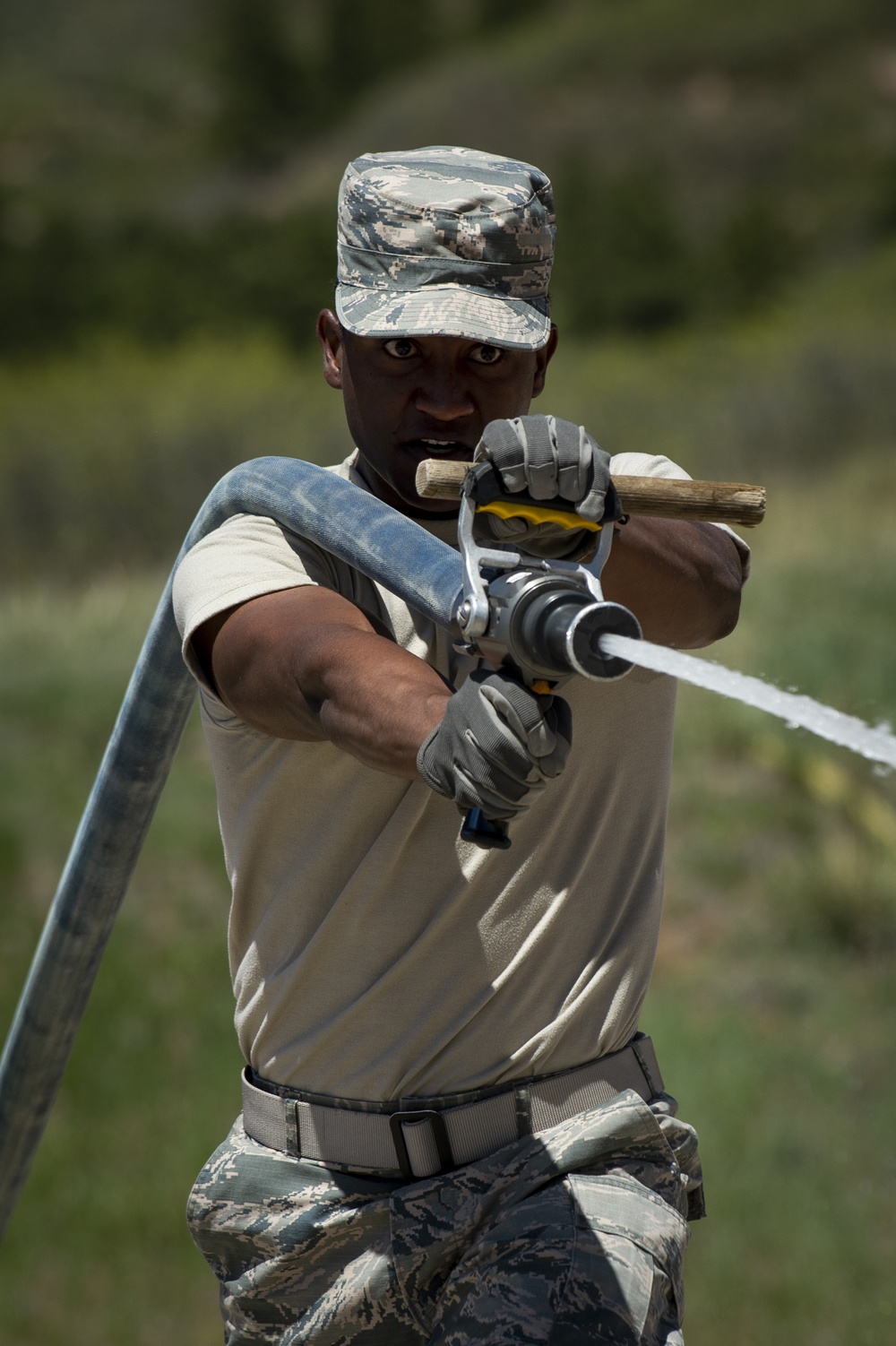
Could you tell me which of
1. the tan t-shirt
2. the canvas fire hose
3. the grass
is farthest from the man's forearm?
the grass

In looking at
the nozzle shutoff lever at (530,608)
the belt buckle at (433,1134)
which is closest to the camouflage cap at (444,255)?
the nozzle shutoff lever at (530,608)

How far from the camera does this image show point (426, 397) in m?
2.63

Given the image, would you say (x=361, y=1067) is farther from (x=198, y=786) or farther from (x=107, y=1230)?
(x=198, y=786)

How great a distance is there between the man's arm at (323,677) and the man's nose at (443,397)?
381mm

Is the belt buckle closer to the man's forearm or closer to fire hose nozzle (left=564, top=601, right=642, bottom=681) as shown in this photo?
the man's forearm

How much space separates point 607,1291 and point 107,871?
4.59 feet

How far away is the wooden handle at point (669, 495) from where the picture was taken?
204cm

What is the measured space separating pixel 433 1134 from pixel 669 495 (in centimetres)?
109

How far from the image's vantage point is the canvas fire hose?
6.06 ft

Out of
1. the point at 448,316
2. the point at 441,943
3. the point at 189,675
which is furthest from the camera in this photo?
the point at 189,675

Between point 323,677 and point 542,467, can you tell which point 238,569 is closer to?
point 323,677

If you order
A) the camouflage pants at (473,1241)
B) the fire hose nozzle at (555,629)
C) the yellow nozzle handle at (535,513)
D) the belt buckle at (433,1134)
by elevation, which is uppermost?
the yellow nozzle handle at (535,513)

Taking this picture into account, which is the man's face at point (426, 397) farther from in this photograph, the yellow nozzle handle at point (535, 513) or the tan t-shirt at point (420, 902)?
the yellow nozzle handle at point (535, 513)

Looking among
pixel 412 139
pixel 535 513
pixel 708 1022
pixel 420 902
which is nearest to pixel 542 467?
pixel 535 513
